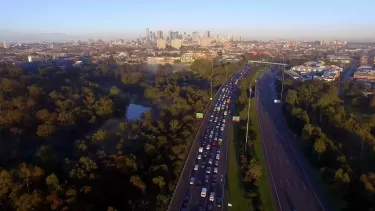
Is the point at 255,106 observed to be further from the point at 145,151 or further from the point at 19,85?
the point at 19,85

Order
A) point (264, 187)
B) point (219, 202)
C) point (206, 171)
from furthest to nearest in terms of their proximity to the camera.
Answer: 1. point (206, 171)
2. point (264, 187)
3. point (219, 202)

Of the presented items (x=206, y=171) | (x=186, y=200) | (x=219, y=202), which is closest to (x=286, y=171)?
(x=206, y=171)

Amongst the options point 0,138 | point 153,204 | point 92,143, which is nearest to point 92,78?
point 0,138

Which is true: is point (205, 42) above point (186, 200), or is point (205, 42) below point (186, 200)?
above

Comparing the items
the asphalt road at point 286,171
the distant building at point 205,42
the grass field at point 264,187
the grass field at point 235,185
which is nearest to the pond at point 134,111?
the asphalt road at point 286,171

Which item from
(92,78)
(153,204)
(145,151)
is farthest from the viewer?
(92,78)

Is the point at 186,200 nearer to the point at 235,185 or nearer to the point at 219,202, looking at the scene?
the point at 219,202

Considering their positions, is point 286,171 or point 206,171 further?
point 286,171
